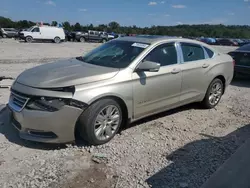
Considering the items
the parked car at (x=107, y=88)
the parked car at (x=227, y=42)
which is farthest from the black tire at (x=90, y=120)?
the parked car at (x=227, y=42)

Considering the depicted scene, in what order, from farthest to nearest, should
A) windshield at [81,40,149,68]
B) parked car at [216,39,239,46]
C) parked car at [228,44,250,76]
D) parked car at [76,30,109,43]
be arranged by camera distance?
parked car at [216,39,239,46], parked car at [76,30,109,43], parked car at [228,44,250,76], windshield at [81,40,149,68]

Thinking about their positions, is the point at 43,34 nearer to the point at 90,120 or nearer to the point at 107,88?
the point at 107,88

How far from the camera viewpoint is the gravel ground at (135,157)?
10.1 ft

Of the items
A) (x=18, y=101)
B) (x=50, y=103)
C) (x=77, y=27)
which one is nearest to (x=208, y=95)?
(x=50, y=103)

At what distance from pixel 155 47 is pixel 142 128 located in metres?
1.46

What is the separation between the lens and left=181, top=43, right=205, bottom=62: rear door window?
→ 509 cm

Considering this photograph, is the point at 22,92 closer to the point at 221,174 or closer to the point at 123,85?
the point at 123,85

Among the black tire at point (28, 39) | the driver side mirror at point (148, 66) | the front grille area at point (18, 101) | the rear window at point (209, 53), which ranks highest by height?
the rear window at point (209, 53)

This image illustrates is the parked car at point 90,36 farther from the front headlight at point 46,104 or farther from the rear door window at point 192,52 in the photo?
the front headlight at point 46,104

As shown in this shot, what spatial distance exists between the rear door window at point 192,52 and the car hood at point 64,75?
1.73 m

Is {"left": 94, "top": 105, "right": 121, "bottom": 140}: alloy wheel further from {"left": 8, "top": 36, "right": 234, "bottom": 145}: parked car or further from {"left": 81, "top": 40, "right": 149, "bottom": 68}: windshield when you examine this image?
{"left": 81, "top": 40, "right": 149, "bottom": 68}: windshield

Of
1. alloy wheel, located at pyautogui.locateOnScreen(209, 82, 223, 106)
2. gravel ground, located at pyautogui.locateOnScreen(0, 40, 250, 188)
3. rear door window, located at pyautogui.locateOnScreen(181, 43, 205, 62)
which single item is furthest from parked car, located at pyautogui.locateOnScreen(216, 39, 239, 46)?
gravel ground, located at pyautogui.locateOnScreen(0, 40, 250, 188)

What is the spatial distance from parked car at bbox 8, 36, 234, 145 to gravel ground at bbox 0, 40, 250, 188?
0.26 m

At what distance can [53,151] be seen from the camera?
3.68 m
